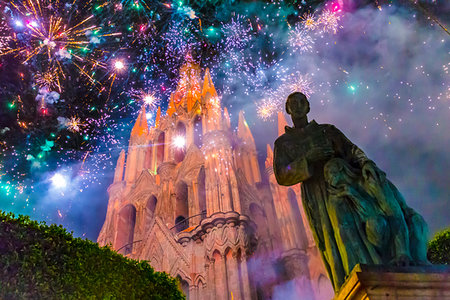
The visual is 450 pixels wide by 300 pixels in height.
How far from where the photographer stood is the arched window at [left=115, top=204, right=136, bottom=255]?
79.2 ft

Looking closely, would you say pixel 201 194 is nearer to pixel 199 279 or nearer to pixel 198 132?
pixel 199 279

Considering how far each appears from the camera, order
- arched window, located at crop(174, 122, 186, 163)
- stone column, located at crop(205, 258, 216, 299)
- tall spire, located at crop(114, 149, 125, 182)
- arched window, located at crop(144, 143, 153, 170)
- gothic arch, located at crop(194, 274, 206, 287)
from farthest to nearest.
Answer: arched window, located at crop(144, 143, 153, 170)
tall spire, located at crop(114, 149, 125, 182)
arched window, located at crop(174, 122, 186, 163)
gothic arch, located at crop(194, 274, 206, 287)
stone column, located at crop(205, 258, 216, 299)

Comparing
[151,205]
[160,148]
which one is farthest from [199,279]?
[160,148]

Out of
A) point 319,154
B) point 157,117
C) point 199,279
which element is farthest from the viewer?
point 157,117

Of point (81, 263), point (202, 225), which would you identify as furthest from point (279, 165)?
point (202, 225)

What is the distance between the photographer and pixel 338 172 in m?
3.58

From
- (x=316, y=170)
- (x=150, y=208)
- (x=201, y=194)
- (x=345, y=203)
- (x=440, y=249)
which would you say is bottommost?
(x=345, y=203)

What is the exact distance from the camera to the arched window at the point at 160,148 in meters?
29.8

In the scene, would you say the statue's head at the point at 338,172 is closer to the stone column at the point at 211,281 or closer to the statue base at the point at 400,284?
the statue base at the point at 400,284

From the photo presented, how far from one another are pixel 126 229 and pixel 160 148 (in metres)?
8.01

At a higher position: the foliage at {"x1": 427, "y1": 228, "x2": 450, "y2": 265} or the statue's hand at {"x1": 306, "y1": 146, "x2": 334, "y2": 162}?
the foliage at {"x1": 427, "y1": 228, "x2": 450, "y2": 265}

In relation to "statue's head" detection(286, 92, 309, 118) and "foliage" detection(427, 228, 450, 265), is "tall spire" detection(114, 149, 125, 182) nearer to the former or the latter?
"foliage" detection(427, 228, 450, 265)

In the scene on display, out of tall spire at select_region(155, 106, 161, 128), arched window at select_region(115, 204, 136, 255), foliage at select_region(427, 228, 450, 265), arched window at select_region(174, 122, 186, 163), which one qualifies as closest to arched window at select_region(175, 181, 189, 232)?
arched window at select_region(174, 122, 186, 163)

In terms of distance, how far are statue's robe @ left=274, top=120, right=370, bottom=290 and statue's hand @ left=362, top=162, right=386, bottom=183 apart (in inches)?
4.6
